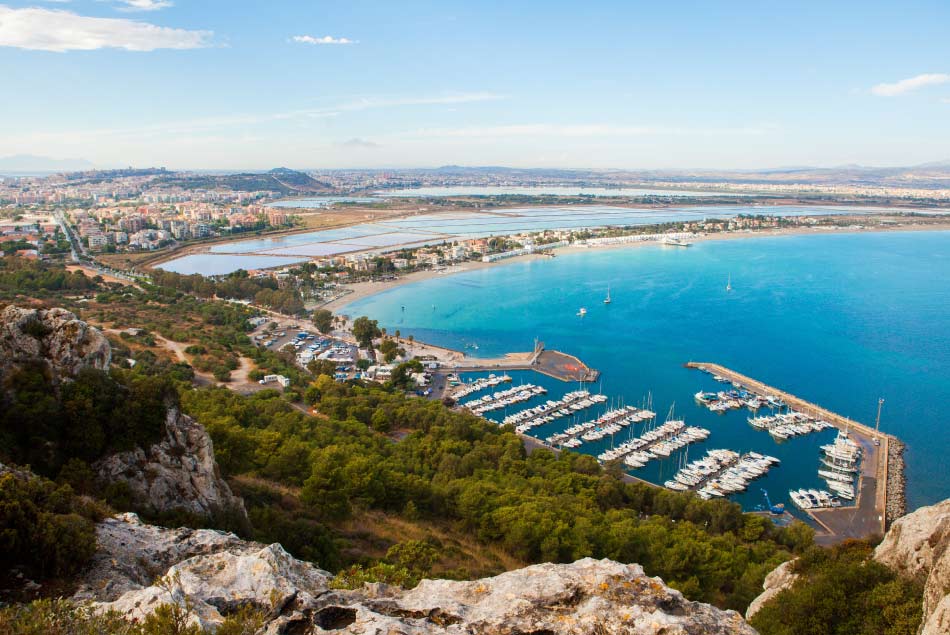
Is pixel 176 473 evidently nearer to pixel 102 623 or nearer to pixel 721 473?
pixel 102 623

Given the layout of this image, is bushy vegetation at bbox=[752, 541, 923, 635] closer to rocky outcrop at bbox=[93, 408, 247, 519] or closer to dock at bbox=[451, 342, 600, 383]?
rocky outcrop at bbox=[93, 408, 247, 519]

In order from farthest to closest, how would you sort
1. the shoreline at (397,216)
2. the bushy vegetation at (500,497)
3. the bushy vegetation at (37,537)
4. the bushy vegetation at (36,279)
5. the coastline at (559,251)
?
1. the shoreline at (397,216)
2. the coastline at (559,251)
3. the bushy vegetation at (36,279)
4. the bushy vegetation at (500,497)
5. the bushy vegetation at (37,537)

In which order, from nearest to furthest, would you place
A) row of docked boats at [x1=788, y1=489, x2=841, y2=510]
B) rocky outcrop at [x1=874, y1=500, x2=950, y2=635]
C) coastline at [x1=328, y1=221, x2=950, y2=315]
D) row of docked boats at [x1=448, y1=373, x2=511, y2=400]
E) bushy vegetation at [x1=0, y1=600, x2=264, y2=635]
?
bushy vegetation at [x1=0, y1=600, x2=264, y2=635], rocky outcrop at [x1=874, y1=500, x2=950, y2=635], row of docked boats at [x1=788, y1=489, x2=841, y2=510], row of docked boats at [x1=448, y1=373, x2=511, y2=400], coastline at [x1=328, y1=221, x2=950, y2=315]

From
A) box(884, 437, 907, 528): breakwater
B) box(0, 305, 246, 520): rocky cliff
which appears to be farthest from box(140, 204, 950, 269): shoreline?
box(884, 437, 907, 528): breakwater

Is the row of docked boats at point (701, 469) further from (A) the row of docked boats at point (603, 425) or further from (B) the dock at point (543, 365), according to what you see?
(B) the dock at point (543, 365)

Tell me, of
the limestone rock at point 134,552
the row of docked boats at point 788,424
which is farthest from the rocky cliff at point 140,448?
the row of docked boats at point 788,424

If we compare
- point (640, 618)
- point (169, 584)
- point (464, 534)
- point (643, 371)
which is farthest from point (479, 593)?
point (643, 371)

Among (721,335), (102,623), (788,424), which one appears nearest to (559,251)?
(721,335)
